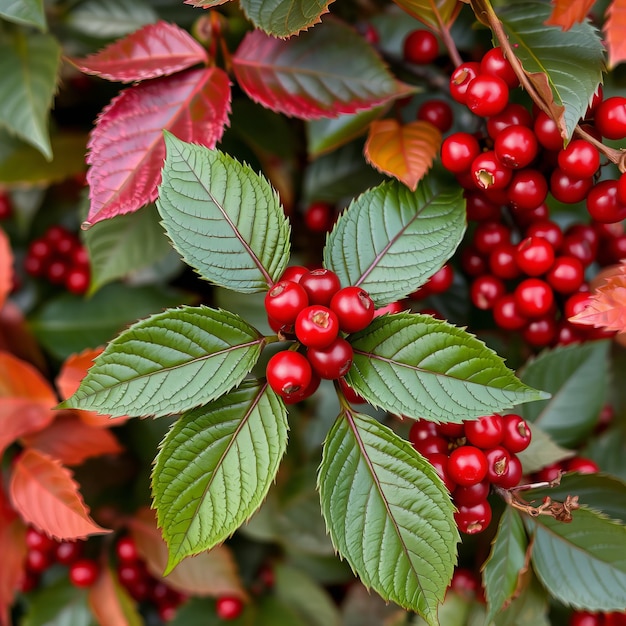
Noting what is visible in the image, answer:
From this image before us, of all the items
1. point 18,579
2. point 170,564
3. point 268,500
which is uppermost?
point 170,564

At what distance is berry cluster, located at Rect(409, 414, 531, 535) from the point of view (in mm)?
569

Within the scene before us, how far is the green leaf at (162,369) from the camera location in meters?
0.53

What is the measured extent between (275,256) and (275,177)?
1.36 ft

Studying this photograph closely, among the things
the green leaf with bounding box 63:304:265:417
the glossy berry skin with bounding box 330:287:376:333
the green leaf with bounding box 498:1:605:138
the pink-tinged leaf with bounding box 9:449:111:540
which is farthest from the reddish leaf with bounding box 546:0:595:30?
the pink-tinged leaf with bounding box 9:449:111:540

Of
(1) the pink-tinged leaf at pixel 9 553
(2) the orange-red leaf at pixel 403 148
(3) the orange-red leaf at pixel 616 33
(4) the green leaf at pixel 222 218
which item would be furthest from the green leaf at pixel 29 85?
(3) the orange-red leaf at pixel 616 33

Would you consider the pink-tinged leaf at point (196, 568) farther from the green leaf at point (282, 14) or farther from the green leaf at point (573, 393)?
the green leaf at point (282, 14)

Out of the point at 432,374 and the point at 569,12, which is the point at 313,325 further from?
the point at 569,12

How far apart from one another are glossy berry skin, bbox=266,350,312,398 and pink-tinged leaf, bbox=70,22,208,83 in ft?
1.20

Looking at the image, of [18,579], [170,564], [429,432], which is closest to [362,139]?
[429,432]

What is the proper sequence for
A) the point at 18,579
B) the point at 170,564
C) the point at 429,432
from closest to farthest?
the point at 170,564
the point at 429,432
the point at 18,579

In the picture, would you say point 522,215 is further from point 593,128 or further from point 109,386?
point 109,386

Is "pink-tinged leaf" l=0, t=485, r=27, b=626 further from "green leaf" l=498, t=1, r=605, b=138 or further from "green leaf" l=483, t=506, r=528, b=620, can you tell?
"green leaf" l=498, t=1, r=605, b=138

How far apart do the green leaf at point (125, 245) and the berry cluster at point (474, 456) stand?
17.6 inches

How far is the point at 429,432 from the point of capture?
626mm
